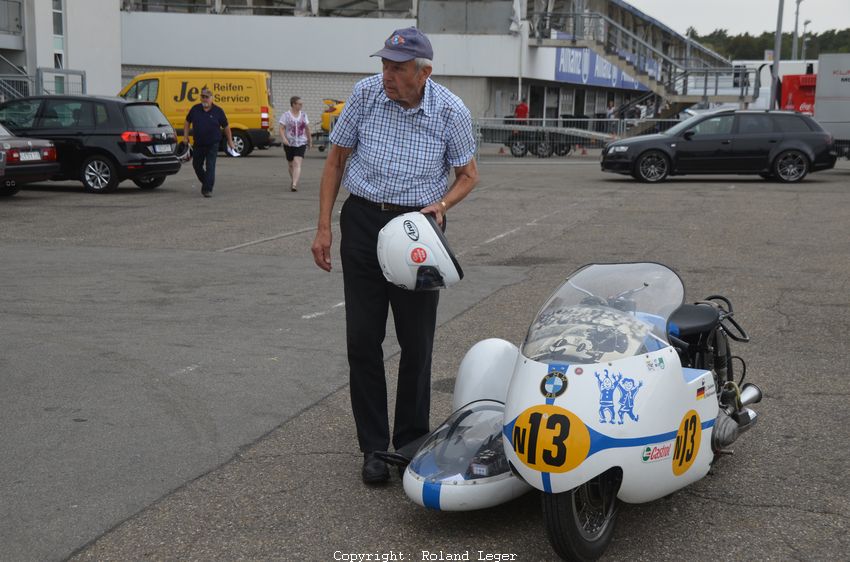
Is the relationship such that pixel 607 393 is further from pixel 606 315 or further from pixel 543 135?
pixel 543 135

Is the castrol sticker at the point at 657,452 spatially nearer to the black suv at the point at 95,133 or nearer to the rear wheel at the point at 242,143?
the black suv at the point at 95,133

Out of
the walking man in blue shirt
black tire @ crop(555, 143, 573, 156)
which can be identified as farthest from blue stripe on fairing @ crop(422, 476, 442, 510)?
black tire @ crop(555, 143, 573, 156)

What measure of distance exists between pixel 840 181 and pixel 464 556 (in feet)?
71.4

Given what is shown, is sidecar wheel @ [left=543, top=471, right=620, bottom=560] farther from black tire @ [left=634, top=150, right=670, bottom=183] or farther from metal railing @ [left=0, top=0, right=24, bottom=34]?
metal railing @ [left=0, top=0, right=24, bottom=34]

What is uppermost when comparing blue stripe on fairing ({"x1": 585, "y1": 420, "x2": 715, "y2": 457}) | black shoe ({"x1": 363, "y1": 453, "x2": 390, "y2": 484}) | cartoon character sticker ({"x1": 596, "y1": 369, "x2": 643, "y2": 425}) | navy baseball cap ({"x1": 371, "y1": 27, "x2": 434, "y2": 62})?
navy baseball cap ({"x1": 371, "y1": 27, "x2": 434, "y2": 62})

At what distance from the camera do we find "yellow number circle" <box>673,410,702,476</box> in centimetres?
391

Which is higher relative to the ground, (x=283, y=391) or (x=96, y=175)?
(x=96, y=175)

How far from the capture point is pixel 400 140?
4578 mm

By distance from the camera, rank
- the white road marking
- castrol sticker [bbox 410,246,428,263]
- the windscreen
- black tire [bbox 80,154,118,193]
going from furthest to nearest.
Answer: black tire [bbox 80,154,118,193] → the white road marking → castrol sticker [bbox 410,246,428,263] → the windscreen

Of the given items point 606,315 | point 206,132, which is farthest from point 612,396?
point 206,132

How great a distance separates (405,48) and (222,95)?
28.0 meters

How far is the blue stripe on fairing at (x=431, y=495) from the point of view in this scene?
4.01 meters

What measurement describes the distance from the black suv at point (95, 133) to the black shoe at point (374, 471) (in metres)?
14.6

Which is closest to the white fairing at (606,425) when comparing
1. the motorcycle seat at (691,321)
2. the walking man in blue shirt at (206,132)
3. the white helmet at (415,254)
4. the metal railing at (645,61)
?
the motorcycle seat at (691,321)
